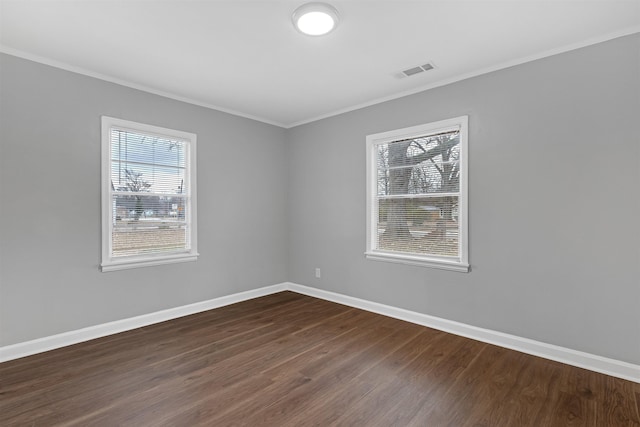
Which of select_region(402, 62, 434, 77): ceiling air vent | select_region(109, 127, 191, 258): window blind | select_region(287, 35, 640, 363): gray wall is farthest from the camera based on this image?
select_region(109, 127, 191, 258): window blind

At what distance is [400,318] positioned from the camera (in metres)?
3.75

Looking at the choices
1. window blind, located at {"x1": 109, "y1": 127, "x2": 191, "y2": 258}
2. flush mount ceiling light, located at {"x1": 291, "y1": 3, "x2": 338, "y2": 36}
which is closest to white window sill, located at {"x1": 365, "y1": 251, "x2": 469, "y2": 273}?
window blind, located at {"x1": 109, "y1": 127, "x2": 191, "y2": 258}

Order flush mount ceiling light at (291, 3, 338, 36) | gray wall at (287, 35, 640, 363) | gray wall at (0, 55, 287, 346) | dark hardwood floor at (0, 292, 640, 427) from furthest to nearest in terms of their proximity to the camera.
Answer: gray wall at (0, 55, 287, 346)
gray wall at (287, 35, 640, 363)
flush mount ceiling light at (291, 3, 338, 36)
dark hardwood floor at (0, 292, 640, 427)

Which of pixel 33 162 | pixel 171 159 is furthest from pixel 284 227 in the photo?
pixel 33 162

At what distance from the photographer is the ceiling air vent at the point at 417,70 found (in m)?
3.07

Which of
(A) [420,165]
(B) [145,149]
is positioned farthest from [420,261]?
(B) [145,149]

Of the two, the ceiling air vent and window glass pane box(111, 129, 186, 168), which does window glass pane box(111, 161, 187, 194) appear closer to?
window glass pane box(111, 129, 186, 168)

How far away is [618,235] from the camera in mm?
2488

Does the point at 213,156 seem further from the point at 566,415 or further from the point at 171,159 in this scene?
the point at 566,415

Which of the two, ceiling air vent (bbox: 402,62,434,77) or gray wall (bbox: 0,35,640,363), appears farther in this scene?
ceiling air vent (bbox: 402,62,434,77)

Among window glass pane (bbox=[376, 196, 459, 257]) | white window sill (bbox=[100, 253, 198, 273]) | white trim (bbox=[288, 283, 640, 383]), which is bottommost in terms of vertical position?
white trim (bbox=[288, 283, 640, 383])

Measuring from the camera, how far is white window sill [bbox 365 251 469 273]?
3301mm

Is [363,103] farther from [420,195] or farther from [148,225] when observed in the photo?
[148,225]

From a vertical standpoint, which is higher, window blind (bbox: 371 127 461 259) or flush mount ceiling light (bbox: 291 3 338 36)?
flush mount ceiling light (bbox: 291 3 338 36)
